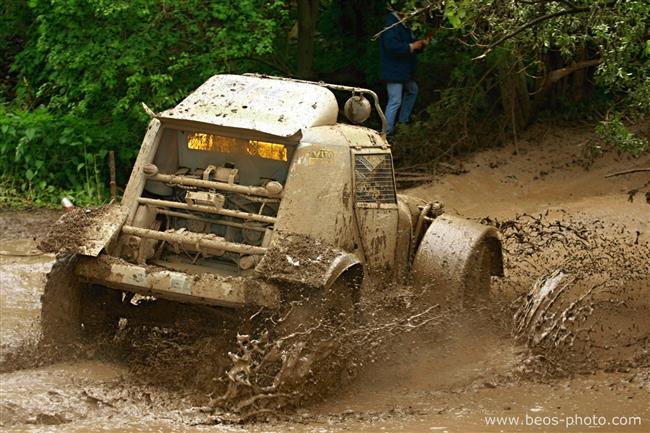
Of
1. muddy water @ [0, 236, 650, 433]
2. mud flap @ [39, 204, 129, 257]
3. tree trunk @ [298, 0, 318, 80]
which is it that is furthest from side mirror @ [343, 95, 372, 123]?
tree trunk @ [298, 0, 318, 80]

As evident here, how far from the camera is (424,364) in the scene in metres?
8.78

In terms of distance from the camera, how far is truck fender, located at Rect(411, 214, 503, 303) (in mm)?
9156

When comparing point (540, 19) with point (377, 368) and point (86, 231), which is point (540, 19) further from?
point (86, 231)

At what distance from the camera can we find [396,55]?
14.7m

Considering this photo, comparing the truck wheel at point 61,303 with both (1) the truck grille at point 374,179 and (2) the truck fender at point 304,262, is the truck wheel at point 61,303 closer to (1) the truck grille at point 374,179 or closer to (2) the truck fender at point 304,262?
(2) the truck fender at point 304,262

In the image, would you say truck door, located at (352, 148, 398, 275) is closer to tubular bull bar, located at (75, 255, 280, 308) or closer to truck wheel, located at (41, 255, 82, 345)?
tubular bull bar, located at (75, 255, 280, 308)

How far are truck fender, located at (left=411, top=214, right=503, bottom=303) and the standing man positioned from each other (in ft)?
18.0

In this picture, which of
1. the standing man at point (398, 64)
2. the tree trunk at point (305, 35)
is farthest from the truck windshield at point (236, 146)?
the tree trunk at point (305, 35)

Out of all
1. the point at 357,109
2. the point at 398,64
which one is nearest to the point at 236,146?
the point at 357,109

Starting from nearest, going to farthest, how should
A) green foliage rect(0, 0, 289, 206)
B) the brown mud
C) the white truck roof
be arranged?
the brown mud < the white truck roof < green foliage rect(0, 0, 289, 206)

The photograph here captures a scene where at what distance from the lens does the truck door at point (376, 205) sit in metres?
8.70

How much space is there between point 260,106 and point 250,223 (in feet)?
2.74

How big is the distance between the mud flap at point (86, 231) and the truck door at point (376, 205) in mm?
1601

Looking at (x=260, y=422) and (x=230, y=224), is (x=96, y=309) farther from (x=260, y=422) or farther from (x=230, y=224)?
(x=260, y=422)
